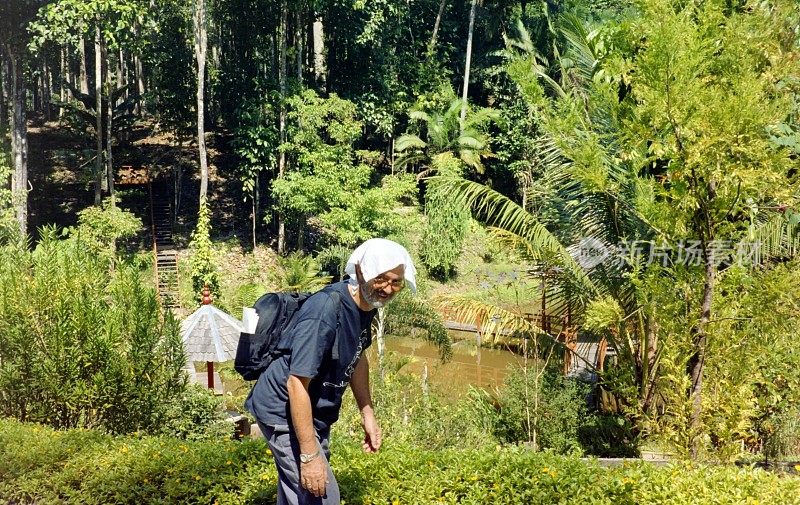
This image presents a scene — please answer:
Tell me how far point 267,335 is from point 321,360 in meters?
0.31

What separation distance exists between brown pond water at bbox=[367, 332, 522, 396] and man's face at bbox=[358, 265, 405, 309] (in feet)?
39.4

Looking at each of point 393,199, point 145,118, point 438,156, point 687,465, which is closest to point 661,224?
point 687,465

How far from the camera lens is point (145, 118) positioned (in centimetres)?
2972

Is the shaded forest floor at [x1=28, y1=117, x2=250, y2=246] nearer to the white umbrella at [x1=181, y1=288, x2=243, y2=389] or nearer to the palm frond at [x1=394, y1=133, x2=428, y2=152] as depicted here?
the palm frond at [x1=394, y1=133, x2=428, y2=152]

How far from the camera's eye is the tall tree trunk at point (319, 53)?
2417 cm

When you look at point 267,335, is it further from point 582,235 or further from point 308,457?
point 582,235

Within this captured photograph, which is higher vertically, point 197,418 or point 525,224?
point 525,224

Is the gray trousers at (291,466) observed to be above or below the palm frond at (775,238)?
below

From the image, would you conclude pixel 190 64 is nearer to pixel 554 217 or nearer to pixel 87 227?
pixel 87 227

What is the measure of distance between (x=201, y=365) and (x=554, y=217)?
7.95 metres

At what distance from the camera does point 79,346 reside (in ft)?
18.8

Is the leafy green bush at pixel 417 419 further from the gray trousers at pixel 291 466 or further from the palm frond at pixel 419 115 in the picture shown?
the palm frond at pixel 419 115

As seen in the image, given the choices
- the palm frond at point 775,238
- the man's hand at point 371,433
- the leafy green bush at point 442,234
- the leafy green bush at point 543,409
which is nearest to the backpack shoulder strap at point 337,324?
the man's hand at point 371,433

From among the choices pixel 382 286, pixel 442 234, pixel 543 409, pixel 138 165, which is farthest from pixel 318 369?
pixel 138 165
